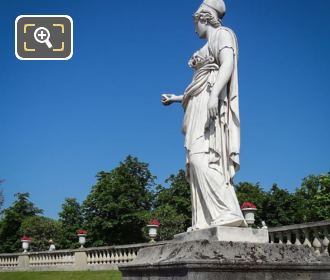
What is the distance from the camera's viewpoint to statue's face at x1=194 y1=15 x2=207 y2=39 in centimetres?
741

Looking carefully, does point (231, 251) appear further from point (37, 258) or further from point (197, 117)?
point (37, 258)

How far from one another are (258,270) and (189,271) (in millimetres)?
934

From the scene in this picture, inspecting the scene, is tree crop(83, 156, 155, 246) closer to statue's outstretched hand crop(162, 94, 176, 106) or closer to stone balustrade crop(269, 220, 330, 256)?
stone balustrade crop(269, 220, 330, 256)

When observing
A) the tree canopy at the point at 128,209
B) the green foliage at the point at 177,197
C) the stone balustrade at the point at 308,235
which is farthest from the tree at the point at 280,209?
the stone balustrade at the point at 308,235

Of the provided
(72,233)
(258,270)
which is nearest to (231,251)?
(258,270)

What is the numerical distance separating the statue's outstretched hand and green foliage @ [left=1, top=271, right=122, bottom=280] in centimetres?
1249

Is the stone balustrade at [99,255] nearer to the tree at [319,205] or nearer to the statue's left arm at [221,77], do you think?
the statue's left arm at [221,77]

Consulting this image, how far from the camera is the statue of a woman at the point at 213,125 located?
21.0 feet

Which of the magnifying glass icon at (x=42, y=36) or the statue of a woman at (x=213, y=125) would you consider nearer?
the statue of a woman at (x=213, y=125)

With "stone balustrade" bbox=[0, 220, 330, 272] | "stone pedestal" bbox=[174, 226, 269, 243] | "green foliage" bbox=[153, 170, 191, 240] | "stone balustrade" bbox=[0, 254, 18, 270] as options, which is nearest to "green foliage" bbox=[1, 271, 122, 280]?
"stone balustrade" bbox=[0, 220, 330, 272]

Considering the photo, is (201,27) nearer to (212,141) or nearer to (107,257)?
(212,141)

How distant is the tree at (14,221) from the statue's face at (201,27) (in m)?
48.0

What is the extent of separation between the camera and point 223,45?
22.8 feet

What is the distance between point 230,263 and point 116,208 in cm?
4204
